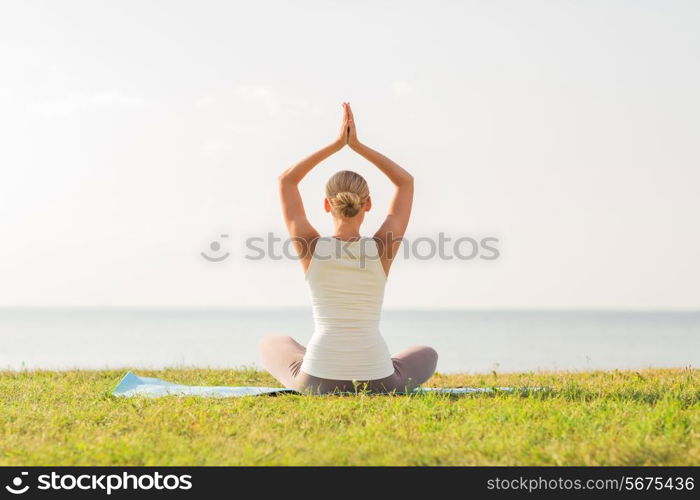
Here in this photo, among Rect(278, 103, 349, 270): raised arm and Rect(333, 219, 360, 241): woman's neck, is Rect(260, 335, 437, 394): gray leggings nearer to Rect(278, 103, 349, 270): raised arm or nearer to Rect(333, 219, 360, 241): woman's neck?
Rect(278, 103, 349, 270): raised arm

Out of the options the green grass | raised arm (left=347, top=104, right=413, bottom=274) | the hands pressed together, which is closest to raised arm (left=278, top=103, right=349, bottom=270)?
the hands pressed together

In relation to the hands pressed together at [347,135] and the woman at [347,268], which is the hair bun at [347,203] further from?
the hands pressed together at [347,135]

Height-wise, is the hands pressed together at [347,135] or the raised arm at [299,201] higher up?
the hands pressed together at [347,135]

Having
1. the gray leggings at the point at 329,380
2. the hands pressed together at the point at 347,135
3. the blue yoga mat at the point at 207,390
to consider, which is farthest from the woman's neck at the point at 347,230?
the blue yoga mat at the point at 207,390

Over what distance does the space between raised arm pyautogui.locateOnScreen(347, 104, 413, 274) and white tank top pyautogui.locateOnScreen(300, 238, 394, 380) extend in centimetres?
9

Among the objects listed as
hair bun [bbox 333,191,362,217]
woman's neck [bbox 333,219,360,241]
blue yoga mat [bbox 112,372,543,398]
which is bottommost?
blue yoga mat [bbox 112,372,543,398]

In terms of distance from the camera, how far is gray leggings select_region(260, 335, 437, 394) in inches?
181

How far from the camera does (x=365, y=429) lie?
351 centimetres

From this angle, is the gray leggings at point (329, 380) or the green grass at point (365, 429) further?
the gray leggings at point (329, 380)

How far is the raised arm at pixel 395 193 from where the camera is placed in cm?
454

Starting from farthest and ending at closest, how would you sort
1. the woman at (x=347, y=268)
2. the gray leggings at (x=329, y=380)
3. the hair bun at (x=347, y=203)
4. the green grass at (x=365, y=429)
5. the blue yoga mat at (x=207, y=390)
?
the blue yoga mat at (x=207, y=390) < the gray leggings at (x=329, y=380) < the woman at (x=347, y=268) < the hair bun at (x=347, y=203) < the green grass at (x=365, y=429)

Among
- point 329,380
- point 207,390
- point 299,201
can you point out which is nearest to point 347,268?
point 299,201

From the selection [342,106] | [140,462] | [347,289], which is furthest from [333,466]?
[342,106]
